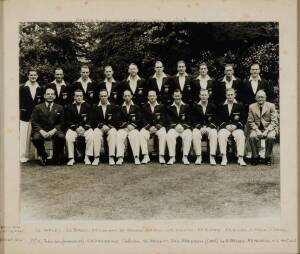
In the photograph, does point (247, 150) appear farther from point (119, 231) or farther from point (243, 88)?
point (119, 231)

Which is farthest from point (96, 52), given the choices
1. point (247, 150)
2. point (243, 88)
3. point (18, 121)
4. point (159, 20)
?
point (247, 150)

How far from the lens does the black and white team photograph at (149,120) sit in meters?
3.12

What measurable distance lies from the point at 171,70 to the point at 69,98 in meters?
0.82

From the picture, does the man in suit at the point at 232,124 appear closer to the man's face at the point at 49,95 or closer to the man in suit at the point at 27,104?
the man's face at the point at 49,95

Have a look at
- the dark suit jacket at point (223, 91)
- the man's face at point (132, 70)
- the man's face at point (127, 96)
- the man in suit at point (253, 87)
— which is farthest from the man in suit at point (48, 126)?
the man in suit at point (253, 87)

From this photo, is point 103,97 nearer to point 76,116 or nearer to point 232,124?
point 76,116

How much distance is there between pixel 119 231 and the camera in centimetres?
305

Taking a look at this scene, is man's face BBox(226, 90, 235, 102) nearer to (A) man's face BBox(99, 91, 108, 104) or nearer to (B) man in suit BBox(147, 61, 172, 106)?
(B) man in suit BBox(147, 61, 172, 106)

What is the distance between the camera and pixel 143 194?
3195mm

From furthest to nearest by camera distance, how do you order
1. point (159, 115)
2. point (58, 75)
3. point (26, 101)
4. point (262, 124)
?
point (159, 115)
point (262, 124)
point (58, 75)
point (26, 101)

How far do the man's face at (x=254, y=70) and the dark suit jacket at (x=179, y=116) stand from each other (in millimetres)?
555

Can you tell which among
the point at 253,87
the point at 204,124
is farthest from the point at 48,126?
the point at 253,87

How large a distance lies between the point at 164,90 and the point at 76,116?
72 cm
